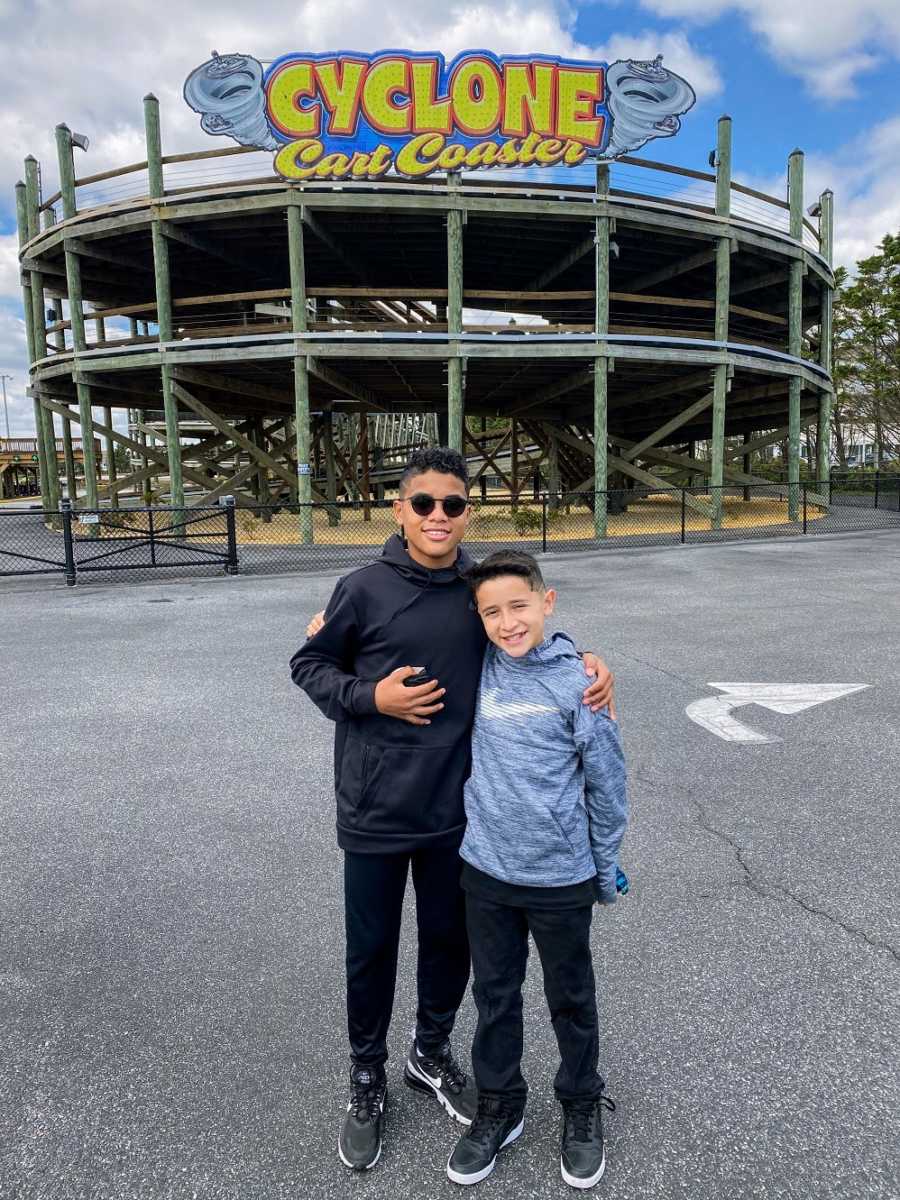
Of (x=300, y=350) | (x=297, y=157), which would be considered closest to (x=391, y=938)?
(x=300, y=350)

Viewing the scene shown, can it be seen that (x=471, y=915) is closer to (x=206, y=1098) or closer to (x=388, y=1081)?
(x=388, y=1081)

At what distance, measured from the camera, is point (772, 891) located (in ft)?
11.0

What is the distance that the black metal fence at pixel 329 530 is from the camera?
14.9 meters

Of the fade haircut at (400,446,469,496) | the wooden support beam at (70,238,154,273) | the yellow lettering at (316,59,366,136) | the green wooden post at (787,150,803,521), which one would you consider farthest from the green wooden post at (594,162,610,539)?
the fade haircut at (400,446,469,496)

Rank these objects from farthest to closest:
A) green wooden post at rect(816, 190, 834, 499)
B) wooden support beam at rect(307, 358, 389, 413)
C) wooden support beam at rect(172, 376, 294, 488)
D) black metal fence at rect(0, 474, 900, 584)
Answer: green wooden post at rect(816, 190, 834, 499) → wooden support beam at rect(172, 376, 294, 488) → wooden support beam at rect(307, 358, 389, 413) → black metal fence at rect(0, 474, 900, 584)

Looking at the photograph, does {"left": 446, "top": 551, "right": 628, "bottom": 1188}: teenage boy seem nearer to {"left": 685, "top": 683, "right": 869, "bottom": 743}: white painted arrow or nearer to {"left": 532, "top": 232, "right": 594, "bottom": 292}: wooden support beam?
{"left": 685, "top": 683, "right": 869, "bottom": 743}: white painted arrow

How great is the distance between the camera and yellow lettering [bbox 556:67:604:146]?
18172mm

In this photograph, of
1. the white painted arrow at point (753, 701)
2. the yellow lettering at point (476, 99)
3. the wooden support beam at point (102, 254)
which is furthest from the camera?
the wooden support beam at point (102, 254)

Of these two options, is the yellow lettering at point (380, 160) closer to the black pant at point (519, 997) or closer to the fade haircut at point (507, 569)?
the fade haircut at point (507, 569)

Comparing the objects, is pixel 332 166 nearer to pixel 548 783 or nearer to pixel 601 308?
Answer: pixel 601 308

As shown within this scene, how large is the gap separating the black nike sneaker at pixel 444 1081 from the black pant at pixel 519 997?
7.1 inches

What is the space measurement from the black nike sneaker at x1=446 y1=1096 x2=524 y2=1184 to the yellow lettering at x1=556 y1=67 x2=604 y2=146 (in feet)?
68.5

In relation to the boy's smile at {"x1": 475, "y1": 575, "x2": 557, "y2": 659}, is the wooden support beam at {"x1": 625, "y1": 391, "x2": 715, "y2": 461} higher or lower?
higher

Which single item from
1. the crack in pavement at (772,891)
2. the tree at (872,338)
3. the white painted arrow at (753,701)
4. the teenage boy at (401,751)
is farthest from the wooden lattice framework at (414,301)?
the teenage boy at (401,751)
